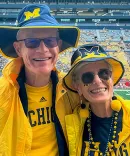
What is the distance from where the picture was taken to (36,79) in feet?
6.03

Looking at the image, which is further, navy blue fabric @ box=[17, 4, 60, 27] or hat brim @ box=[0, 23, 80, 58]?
hat brim @ box=[0, 23, 80, 58]

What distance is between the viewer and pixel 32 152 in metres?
1.80

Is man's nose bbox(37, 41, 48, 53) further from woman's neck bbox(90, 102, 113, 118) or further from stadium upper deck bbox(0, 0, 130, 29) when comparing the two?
stadium upper deck bbox(0, 0, 130, 29)

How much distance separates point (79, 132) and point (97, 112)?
0.16m

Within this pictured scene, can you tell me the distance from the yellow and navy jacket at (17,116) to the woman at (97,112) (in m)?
0.07

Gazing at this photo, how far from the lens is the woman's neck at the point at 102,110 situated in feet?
5.70

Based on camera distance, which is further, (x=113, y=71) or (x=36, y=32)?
(x=113, y=71)

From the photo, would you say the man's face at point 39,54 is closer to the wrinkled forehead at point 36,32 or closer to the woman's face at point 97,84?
the wrinkled forehead at point 36,32

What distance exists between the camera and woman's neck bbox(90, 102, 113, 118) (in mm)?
1736

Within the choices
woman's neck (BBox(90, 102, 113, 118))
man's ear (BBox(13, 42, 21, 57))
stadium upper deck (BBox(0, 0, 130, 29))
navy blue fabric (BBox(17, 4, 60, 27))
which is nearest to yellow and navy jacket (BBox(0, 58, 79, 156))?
man's ear (BBox(13, 42, 21, 57))

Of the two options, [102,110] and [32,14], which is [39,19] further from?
[102,110]

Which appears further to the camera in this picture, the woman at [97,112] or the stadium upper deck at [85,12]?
the stadium upper deck at [85,12]

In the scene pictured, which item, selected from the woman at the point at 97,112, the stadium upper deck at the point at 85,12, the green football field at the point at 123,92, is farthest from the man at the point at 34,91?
the stadium upper deck at the point at 85,12

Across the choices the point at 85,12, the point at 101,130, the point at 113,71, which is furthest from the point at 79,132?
the point at 85,12
